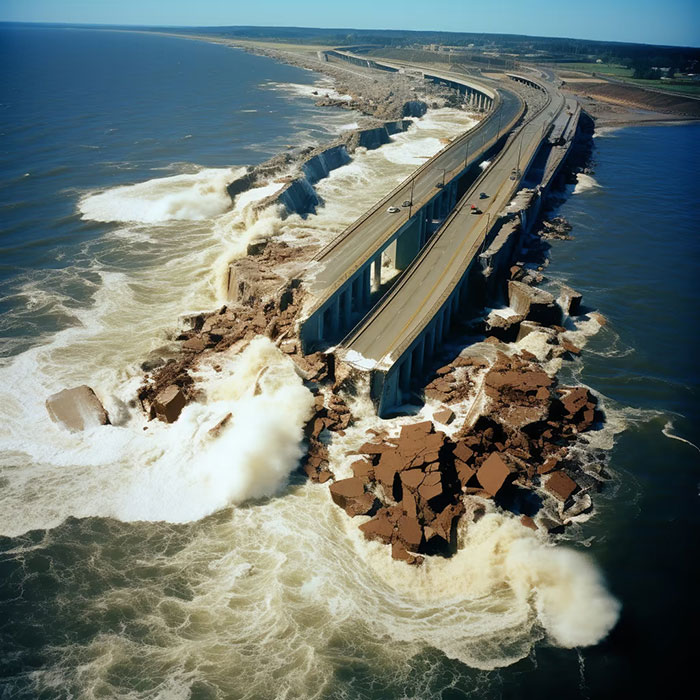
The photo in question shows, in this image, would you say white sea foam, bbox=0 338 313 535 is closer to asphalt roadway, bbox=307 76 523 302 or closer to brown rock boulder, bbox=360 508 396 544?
brown rock boulder, bbox=360 508 396 544

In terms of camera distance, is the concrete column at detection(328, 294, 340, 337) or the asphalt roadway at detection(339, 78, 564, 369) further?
the concrete column at detection(328, 294, 340, 337)

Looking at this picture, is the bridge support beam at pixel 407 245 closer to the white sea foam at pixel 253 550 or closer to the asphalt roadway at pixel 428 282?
the asphalt roadway at pixel 428 282

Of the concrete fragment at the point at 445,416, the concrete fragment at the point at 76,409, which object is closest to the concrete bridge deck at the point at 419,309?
the concrete fragment at the point at 445,416

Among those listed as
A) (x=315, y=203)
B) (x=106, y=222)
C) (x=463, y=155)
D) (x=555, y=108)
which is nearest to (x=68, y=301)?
(x=106, y=222)

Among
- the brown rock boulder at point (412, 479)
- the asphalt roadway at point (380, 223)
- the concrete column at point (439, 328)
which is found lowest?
the brown rock boulder at point (412, 479)

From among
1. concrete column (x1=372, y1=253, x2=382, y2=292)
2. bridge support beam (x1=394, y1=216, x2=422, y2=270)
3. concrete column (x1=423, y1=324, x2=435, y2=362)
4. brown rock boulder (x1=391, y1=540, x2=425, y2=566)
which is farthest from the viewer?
bridge support beam (x1=394, y1=216, x2=422, y2=270)

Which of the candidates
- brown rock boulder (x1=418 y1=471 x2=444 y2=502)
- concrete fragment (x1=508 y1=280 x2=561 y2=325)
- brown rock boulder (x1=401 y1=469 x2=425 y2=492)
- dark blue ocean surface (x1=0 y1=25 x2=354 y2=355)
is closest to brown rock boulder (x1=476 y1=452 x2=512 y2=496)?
brown rock boulder (x1=418 y1=471 x2=444 y2=502)

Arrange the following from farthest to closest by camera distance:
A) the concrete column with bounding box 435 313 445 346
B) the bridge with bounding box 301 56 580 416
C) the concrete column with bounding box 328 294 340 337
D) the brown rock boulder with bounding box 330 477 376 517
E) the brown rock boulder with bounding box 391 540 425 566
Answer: the concrete column with bounding box 435 313 445 346, the concrete column with bounding box 328 294 340 337, the bridge with bounding box 301 56 580 416, the brown rock boulder with bounding box 330 477 376 517, the brown rock boulder with bounding box 391 540 425 566
